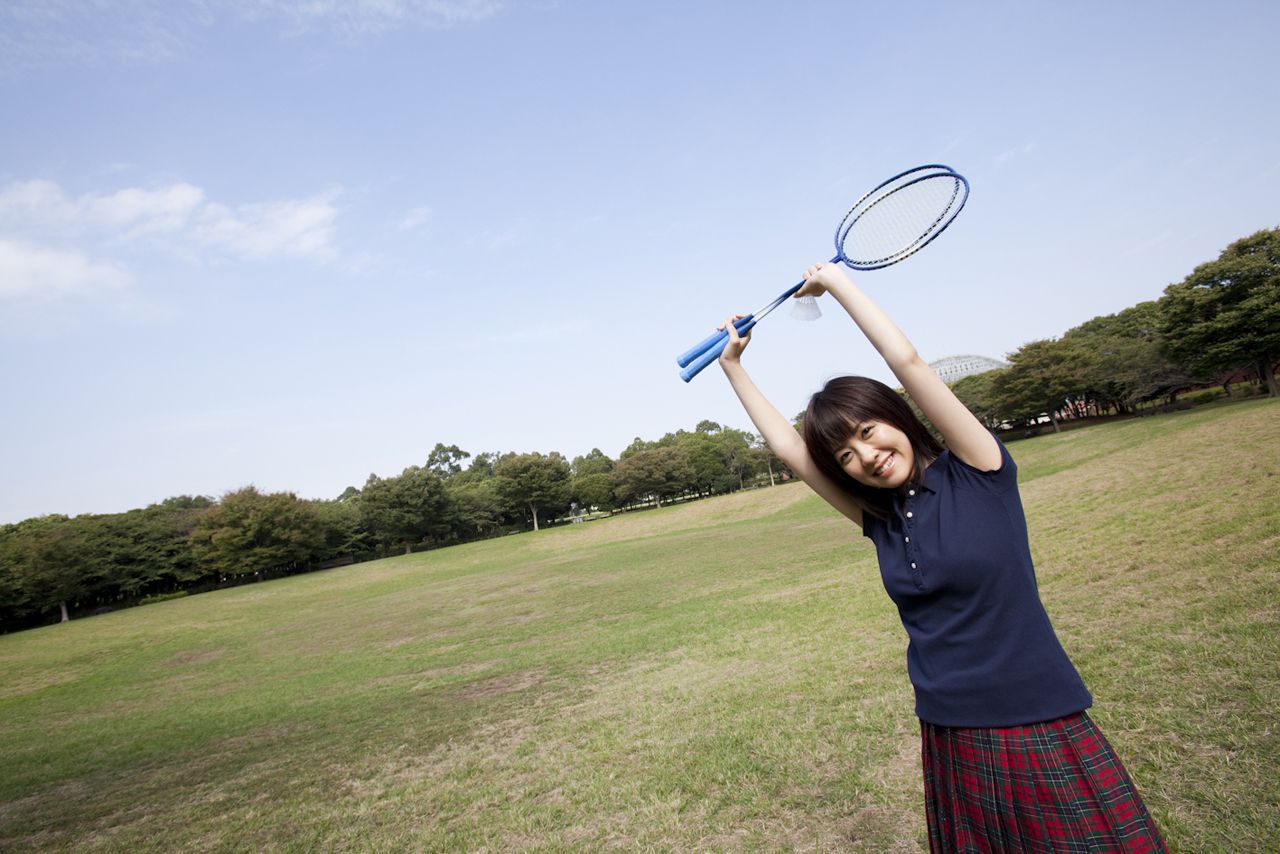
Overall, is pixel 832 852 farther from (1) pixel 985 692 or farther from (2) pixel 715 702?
(2) pixel 715 702

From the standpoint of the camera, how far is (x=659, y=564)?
26750 millimetres

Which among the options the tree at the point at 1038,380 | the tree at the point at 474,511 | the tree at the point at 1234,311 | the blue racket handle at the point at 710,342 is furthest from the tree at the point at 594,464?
the blue racket handle at the point at 710,342

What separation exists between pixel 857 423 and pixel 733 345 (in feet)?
3.37

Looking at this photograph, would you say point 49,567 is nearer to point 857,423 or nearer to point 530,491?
point 530,491

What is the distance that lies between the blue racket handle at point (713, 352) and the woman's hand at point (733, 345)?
0.08 ft

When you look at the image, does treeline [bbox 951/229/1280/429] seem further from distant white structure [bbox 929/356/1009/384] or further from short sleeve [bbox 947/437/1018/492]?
short sleeve [bbox 947/437/1018/492]

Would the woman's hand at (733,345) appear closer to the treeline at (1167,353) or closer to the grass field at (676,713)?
the grass field at (676,713)

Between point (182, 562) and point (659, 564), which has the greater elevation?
point (182, 562)

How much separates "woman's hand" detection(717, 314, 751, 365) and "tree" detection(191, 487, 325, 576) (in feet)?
223

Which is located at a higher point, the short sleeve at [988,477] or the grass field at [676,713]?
the short sleeve at [988,477]

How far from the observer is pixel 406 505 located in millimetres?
67250

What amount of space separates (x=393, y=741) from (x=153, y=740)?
21.1 feet

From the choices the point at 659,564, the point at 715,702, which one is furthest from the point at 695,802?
the point at 659,564

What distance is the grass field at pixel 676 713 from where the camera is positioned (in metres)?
4.85
